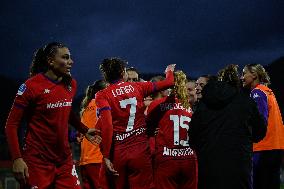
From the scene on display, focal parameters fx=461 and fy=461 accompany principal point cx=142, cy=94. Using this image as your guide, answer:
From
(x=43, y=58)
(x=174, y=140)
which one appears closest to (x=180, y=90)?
(x=174, y=140)

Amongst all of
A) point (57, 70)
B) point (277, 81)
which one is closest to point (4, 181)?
point (57, 70)

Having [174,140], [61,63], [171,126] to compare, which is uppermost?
[61,63]

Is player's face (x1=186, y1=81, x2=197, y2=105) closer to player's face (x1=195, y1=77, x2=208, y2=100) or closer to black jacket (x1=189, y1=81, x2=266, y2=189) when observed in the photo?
player's face (x1=195, y1=77, x2=208, y2=100)

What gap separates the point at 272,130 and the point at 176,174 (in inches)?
65.4

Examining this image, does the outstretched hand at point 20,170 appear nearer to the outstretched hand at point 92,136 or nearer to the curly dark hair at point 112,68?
the outstretched hand at point 92,136

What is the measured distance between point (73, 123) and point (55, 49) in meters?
0.84

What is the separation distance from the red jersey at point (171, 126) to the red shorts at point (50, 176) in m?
1.88

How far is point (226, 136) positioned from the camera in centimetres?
396

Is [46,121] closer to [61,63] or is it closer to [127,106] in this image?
[61,63]

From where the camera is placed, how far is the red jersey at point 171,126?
5.83 meters

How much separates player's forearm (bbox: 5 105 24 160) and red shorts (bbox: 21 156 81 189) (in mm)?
264

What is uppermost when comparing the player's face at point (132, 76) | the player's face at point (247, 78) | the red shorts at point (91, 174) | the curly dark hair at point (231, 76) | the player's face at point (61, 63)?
the player's face at point (132, 76)

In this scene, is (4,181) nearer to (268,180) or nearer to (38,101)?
(268,180)

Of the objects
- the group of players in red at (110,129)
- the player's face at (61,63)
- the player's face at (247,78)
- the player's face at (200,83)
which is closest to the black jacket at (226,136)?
the group of players in red at (110,129)
